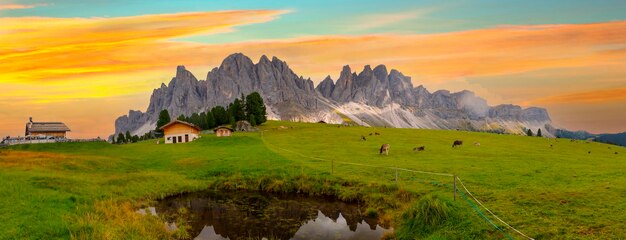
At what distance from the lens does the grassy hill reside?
65.6 feet

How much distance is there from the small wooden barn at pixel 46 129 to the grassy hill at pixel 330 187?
7196 cm

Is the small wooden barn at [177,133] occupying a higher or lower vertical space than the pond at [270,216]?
higher

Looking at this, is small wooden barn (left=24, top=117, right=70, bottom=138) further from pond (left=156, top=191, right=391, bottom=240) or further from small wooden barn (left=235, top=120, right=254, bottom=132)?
pond (left=156, top=191, right=391, bottom=240)

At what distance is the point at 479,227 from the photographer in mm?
19062

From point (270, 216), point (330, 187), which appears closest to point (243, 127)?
point (330, 187)

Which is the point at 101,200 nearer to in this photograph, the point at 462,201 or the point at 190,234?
the point at 190,234

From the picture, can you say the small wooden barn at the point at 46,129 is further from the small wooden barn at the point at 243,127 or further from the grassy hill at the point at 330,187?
the grassy hill at the point at 330,187

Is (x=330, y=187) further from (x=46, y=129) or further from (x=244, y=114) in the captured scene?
(x=46, y=129)

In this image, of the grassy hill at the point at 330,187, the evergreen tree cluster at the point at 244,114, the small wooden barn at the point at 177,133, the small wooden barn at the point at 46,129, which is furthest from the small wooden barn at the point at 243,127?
the small wooden barn at the point at 46,129

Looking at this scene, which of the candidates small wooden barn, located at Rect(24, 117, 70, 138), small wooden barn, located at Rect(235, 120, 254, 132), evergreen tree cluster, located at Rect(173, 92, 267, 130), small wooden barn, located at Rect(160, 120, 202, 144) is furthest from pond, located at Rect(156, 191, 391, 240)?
small wooden barn, located at Rect(24, 117, 70, 138)

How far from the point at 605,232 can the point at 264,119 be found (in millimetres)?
116926

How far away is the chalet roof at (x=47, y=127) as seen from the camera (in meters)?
114

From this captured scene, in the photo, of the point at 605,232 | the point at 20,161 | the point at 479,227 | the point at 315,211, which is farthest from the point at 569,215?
the point at 20,161

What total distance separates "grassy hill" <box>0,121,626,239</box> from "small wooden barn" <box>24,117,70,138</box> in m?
72.0
